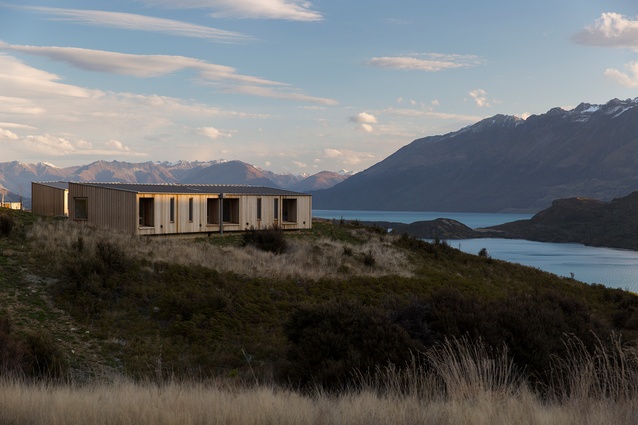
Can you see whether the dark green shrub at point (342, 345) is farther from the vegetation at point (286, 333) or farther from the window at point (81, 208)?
the window at point (81, 208)

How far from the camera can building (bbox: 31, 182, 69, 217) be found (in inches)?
1357

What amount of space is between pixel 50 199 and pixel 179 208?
1175 cm

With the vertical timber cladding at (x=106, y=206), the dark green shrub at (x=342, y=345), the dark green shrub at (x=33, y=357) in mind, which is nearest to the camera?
the dark green shrub at (x=342, y=345)

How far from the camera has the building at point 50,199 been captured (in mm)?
34469

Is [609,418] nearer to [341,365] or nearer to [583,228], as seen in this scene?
[341,365]

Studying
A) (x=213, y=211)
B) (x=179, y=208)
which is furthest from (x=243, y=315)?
(x=213, y=211)

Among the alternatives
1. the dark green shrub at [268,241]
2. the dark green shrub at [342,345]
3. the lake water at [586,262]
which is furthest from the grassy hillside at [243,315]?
the lake water at [586,262]

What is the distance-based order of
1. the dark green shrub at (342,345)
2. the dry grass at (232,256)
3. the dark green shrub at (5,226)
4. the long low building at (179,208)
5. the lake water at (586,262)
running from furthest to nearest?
the lake water at (586,262)
the long low building at (179,208)
the dark green shrub at (5,226)
the dry grass at (232,256)
the dark green shrub at (342,345)

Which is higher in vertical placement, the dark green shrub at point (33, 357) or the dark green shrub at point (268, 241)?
the dark green shrub at point (268, 241)

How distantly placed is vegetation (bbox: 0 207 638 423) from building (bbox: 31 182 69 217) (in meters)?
8.30

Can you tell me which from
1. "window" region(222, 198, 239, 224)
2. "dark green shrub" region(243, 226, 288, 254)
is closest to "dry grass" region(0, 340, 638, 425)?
"dark green shrub" region(243, 226, 288, 254)

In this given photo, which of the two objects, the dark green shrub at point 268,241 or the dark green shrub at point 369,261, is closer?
the dark green shrub at point 369,261

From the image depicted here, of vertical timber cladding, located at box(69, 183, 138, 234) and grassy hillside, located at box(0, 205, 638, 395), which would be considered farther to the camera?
vertical timber cladding, located at box(69, 183, 138, 234)

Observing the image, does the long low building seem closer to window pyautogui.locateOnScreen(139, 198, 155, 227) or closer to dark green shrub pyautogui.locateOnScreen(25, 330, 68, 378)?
window pyautogui.locateOnScreen(139, 198, 155, 227)
